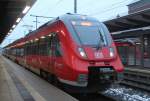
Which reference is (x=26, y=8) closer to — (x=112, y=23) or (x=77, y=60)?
(x=77, y=60)

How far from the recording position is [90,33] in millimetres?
13148

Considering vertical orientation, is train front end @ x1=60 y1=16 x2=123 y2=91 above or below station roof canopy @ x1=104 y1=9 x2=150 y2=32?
below

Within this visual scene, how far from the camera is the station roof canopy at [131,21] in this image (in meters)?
20.5

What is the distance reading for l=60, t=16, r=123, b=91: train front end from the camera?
11.9 meters

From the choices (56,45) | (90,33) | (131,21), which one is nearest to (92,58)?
(90,33)

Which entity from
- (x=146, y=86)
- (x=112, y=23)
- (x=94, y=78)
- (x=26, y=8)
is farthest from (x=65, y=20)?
(x=112, y=23)

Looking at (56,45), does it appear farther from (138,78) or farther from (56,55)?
(138,78)

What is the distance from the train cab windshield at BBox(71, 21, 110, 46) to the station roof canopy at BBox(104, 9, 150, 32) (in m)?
6.64

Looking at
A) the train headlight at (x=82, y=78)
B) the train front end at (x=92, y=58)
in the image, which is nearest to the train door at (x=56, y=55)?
the train front end at (x=92, y=58)

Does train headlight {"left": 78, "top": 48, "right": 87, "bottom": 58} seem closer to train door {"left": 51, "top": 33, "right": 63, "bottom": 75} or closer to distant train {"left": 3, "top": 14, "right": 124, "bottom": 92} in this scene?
distant train {"left": 3, "top": 14, "right": 124, "bottom": 92}

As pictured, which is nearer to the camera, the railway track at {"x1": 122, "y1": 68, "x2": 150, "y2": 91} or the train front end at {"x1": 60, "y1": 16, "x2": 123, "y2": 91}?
the train front end at {"x1": 60, "y1": 16, "x2": 123, "y2": 91}

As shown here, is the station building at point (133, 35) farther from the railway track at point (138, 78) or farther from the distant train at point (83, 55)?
the distant train at point (83, 55)

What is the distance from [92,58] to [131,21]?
11066 millimetres

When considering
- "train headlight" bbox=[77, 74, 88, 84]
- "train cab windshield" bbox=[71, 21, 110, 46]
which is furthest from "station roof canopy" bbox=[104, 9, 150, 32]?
"train headlight" bbox=[77, 74, 88, 84]
